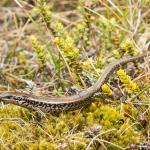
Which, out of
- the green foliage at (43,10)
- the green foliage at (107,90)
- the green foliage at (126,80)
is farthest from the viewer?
the green foliage at (43,10)

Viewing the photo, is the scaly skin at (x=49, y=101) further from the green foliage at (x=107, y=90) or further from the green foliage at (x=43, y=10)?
the green foliage at (x=43, y=10)

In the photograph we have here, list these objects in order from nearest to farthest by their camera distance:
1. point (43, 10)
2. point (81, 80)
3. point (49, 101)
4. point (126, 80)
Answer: point (126, 80) → point (49, 101) → point (81, 80) → point (43, 10)

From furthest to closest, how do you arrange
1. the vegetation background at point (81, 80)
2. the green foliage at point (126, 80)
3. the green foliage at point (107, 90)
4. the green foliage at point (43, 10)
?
the green foliage at point (43, 10) → the green foliage at point (107, 90) → the green foliage at point (126, 80) → the vegetation background at point (81, 80)

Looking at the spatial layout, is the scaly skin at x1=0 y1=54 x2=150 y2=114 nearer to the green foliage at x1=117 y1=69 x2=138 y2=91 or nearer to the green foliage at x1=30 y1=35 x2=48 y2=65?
the green foliage at x1=117 y1=69 x2=138 y2=91

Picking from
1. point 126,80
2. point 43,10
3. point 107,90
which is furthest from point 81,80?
point 43,10

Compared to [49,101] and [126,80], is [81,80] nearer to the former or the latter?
[49,101]

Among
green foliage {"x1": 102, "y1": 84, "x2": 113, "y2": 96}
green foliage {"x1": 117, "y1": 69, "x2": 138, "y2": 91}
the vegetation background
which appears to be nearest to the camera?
the vegetation background

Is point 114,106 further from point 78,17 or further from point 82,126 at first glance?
point 78,17

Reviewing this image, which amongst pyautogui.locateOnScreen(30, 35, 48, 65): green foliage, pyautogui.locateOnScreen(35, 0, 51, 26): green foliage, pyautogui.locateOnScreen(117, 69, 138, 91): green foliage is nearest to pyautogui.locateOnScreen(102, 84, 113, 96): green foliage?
pyautogui.locateOnScreen(117, 69, 138, 91): green foliage

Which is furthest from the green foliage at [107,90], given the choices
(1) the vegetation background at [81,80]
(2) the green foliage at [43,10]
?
(2) the green foliage at [43,10]
